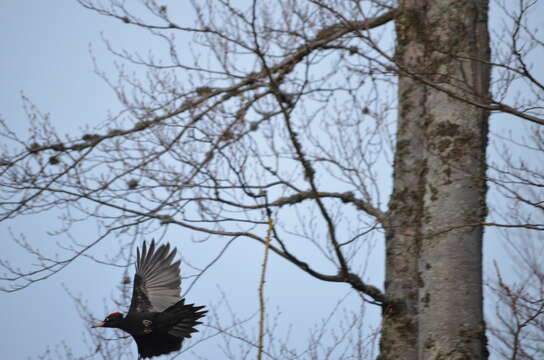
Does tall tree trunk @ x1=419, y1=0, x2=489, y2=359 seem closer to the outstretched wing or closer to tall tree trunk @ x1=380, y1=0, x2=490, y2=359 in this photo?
tall tree trunk @ x1=380, y1=0, x2=490, y2=359

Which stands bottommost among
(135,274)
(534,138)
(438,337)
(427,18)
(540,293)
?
(438,337)

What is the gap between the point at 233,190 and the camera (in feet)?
15.8

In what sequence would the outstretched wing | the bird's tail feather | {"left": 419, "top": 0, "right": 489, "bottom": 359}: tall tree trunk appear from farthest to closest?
the outstretched wing
the bird's tail feather
{"left": 419, "top": 0, "right": 489, "bottom": 359}: tall tree trunk

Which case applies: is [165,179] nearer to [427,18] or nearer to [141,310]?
[141,310]

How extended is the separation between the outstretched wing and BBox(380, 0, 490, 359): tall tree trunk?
2.33 m

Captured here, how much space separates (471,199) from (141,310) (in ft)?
11.6

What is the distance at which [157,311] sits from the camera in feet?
19.3

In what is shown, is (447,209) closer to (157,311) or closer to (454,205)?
(454,205)

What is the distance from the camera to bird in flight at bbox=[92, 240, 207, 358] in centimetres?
556

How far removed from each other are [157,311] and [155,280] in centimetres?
37

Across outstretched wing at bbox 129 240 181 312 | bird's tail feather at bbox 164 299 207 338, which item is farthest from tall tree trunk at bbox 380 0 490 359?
outstretched wing at bbox 129 240 181 312

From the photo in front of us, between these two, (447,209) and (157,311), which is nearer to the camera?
(447,209)

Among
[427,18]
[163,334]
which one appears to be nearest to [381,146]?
[427,18]

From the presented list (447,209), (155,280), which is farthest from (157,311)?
(447,209)
